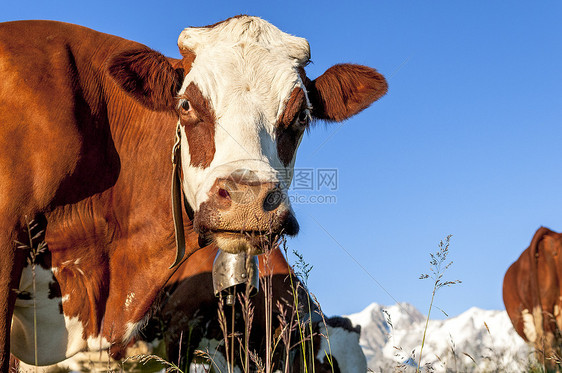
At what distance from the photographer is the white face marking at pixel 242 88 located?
13.3 feet

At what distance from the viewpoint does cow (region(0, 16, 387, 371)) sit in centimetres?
409

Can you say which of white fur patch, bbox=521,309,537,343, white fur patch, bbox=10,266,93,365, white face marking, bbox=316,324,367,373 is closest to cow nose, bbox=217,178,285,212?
white fur patch, bbox=10,266,93,365

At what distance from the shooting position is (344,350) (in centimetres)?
623

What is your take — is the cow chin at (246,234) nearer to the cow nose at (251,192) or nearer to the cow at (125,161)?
the cow at (125,161)

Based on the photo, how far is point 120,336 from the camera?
4.88 m

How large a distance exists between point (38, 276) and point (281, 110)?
7.13 ft

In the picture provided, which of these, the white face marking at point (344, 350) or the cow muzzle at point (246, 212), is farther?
the white face marking at point (344, 350)

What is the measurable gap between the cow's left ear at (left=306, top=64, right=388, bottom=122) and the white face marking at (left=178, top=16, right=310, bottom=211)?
42 centimetres

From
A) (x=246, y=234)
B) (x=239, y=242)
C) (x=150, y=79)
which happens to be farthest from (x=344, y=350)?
(x=150, y=79)

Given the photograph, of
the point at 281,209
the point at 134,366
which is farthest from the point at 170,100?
the point at 134,366

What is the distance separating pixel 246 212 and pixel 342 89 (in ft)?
6.70

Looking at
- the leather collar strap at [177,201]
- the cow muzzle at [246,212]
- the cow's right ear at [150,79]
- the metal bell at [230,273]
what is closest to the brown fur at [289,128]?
the cow muzzle at [246,212]

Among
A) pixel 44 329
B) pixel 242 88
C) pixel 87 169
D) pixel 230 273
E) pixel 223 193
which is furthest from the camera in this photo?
pixel 230 273

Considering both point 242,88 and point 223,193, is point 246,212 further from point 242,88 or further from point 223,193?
point 242,88
